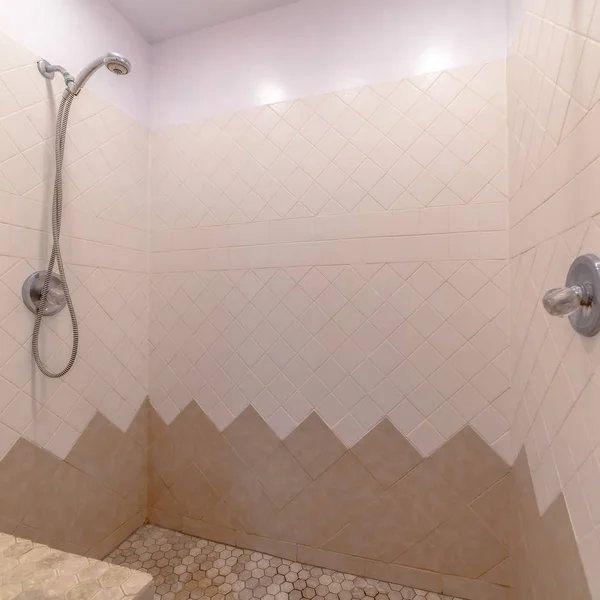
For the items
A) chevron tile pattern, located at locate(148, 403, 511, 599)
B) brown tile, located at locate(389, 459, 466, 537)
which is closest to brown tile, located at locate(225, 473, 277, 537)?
chevron tile pattern, located at locate(148, 403, 511, 599)

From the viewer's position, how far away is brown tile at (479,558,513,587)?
1271 mm

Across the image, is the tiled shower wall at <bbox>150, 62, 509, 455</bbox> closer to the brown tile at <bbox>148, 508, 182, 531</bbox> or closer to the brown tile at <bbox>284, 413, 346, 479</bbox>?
the brown tile at <bbox>284, 413, 346, 479</bbox>

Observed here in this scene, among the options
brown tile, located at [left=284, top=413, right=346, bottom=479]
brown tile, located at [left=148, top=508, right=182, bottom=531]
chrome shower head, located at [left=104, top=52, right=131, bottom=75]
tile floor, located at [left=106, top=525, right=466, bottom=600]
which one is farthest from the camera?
brown tile, located at [left=148, top=508, right=182, bottom=531]

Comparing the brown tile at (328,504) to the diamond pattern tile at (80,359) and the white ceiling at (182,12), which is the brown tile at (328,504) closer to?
the diamond pattern tile at (80,359)

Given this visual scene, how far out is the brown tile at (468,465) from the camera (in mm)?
1281

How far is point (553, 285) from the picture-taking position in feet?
2.92

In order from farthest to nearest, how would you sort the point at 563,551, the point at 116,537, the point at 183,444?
1. the point at 183,444
2. the point at 116,537
3. the point at 563,551

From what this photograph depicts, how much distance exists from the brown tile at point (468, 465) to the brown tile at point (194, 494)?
95 centimetres

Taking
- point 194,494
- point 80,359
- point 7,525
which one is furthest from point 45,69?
point 194,494

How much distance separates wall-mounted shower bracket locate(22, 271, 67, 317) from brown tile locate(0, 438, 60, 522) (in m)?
0.42

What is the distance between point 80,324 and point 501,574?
5.67 feet

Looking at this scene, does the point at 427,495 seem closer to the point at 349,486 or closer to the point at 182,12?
the point at 349,486

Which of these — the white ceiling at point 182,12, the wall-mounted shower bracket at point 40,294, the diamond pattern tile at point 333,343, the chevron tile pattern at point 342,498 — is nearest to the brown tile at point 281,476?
the chevron tile pattern at point 342,498

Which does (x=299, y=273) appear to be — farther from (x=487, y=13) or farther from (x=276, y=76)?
(x=487, y=13)
